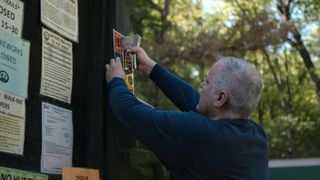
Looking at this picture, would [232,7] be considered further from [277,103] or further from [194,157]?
[194,157]

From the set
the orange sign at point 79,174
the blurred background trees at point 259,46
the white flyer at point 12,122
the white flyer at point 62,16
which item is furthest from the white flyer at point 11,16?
the blurred background trees at point 259,46

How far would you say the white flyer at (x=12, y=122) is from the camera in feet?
8.31

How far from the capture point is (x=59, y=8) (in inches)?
122

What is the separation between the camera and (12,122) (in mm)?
2607

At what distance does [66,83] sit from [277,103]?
25.1m

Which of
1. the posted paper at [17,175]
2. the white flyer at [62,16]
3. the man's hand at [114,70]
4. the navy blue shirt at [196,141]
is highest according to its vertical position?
the white flyer at [62,16]

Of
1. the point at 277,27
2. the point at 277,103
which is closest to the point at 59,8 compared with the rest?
the point at 277,27

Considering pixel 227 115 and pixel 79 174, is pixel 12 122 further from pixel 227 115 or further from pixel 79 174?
pixel 227 115

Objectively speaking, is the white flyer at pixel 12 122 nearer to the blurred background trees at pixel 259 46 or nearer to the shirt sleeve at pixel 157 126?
the shirt sleeve at pixel 157 126

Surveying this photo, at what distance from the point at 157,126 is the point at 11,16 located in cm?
91

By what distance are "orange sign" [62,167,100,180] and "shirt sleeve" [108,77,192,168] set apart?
1.31ft

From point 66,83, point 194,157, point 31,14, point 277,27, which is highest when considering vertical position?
point 277,27

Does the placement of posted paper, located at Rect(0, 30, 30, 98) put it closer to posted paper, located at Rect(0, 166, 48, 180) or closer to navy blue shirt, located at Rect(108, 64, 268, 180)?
posted paper, located at Rect(0, 166, 48, 180)

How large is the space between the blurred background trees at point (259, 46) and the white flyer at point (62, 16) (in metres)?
8.86
